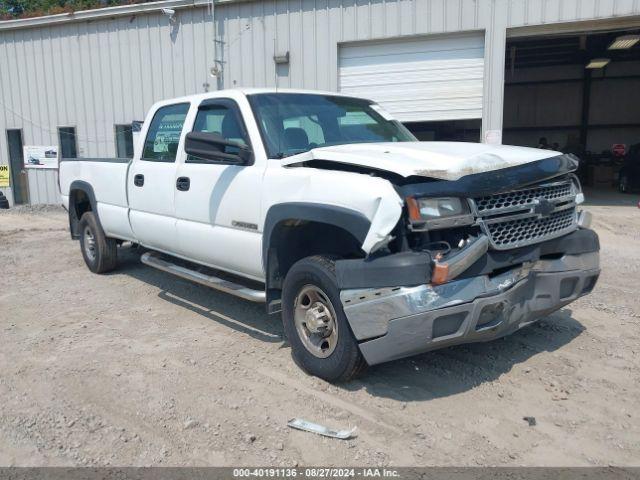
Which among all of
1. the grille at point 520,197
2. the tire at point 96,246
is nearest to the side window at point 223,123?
the grille at point 520,197

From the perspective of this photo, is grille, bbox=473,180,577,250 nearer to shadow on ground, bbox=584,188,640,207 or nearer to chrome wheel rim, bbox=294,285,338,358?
chrome wheel rim, bbox=294,285,338,358

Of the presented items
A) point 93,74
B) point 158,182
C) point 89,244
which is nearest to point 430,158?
point 158,182

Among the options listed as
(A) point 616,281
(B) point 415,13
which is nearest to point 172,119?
(A) point 616,281

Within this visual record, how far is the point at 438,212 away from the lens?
335 centimetres

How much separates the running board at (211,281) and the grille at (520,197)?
181 centimetres

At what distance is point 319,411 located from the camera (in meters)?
3.59

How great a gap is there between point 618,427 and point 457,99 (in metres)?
10.1

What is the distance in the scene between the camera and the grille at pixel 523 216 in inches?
138

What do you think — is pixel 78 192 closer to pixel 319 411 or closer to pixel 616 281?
pixel 319 411

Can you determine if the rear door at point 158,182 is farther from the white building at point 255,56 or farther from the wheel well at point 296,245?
the white building at point 255,56

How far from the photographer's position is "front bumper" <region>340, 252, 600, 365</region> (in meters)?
3.28

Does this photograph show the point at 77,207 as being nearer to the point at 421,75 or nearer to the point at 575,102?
the point at 421,75

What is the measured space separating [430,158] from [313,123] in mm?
1509

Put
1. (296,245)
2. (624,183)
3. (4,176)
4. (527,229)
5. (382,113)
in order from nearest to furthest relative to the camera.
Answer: (527,229) < (296,245) < (382,113) < (4,176) < (624,183)
